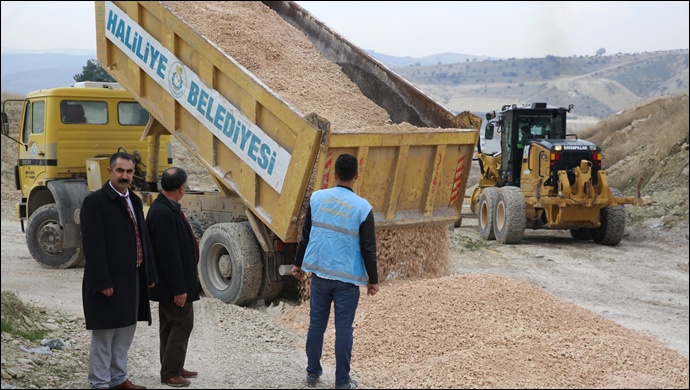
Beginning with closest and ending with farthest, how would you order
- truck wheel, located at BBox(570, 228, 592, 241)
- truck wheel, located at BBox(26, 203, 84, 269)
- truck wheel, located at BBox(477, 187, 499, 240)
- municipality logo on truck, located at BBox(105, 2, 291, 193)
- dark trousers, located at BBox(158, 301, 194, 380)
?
dark trousers, located at BBox(158, 301, 194, 380), municipality logo on truck, located at BBox(105, 2, 291, 193), truck wheel, located at BBox(26, 203, 84, 269), truck wheel, located at BBox(570, 228, 592, 241), truck wheel, located at BBox(477, 187, 499, 240)

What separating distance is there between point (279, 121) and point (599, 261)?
6.46 meters

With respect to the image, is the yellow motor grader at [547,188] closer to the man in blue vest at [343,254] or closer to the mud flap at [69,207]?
the mud flap at [69,207]

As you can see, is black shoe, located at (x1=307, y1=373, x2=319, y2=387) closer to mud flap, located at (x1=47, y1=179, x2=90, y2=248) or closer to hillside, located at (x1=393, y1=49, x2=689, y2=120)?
mud flap, located at (x1=47, y1=179, x2=90, y2=248)

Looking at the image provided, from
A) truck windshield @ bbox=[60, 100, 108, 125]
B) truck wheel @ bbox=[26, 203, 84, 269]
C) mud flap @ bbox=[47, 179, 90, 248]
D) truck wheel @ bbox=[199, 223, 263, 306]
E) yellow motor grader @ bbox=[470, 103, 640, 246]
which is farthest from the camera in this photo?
yellow motor grader @ bbox=[470, 103, 640, 246]

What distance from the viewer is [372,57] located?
1010 cm

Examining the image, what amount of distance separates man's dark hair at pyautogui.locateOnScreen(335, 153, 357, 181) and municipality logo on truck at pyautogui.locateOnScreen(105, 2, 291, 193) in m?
2.11

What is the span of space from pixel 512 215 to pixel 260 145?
22.2ft

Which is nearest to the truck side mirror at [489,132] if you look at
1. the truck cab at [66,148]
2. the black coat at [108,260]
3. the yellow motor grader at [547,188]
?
the yellow motor grader at [547,188]

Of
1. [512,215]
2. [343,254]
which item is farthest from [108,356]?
[512,215]

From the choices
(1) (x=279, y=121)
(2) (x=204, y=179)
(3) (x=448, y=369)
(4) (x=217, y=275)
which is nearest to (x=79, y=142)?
(4) (x=217, y=275)

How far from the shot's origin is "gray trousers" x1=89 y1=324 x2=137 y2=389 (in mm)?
5551

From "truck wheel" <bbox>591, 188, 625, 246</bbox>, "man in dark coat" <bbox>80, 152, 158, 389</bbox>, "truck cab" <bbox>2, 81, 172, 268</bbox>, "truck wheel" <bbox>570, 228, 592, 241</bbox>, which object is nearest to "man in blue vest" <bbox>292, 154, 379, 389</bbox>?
"man in dark coat" <bbox>80, 152, 158, 389</bbox>

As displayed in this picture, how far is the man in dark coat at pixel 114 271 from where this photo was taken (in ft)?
17.9

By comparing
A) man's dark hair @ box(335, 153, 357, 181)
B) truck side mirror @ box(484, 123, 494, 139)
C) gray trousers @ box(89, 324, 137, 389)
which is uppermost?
truck side mirror @ box(484, 123, 494, 139)
